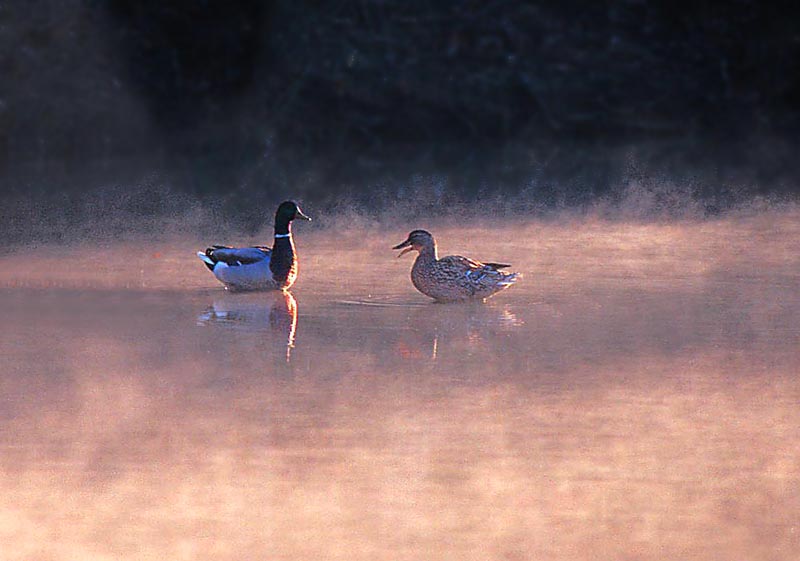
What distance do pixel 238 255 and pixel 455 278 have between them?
1.04m

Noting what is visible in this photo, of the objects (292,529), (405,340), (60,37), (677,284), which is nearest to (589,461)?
(292,529)

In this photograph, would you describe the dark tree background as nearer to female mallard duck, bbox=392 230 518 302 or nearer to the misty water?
the misty water

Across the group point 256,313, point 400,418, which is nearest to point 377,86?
point 256,313

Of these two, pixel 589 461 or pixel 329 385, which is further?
pixel 329 385

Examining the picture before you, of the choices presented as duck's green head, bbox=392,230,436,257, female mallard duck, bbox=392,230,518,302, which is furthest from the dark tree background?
female mallard duck, bbox=392,230,518,302

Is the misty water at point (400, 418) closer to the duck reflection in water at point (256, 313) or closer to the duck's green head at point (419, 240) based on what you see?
the duck reflection in water at point (256, 313)

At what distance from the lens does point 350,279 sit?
7.04 m

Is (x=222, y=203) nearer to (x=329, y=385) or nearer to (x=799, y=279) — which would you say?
(x=799, y=279)

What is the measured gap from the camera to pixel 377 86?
12.9 m

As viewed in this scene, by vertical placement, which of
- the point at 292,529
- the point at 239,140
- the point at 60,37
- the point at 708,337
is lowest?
the point at 292,529

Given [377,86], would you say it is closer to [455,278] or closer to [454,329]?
[455,278]

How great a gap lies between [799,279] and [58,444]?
4.05 meters

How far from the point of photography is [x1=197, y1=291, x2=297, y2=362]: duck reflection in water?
5668 mm

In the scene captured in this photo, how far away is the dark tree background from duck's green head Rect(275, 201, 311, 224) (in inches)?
176
